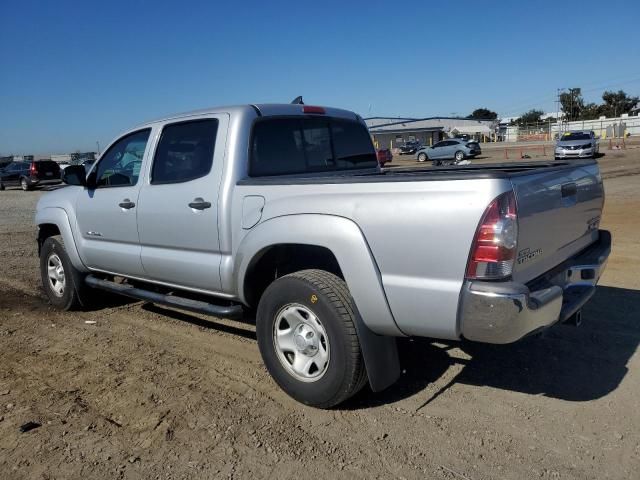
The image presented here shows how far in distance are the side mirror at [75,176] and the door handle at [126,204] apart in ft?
2.40

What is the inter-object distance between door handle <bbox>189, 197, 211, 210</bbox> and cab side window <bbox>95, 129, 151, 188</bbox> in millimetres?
992

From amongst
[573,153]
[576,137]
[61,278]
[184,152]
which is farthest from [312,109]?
[576,137]

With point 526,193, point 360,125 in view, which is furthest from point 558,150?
Answer: point 526,193

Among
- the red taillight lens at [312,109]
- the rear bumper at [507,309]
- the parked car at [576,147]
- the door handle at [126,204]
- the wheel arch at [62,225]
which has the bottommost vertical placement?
the parked car at [576,147]

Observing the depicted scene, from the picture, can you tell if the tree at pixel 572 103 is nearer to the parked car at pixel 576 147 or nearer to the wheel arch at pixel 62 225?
the parked car at pixel 576 147

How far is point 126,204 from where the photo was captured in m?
4.91

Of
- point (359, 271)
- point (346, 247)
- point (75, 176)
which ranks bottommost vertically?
point (359, 271)

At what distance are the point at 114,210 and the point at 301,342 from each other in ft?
8.00

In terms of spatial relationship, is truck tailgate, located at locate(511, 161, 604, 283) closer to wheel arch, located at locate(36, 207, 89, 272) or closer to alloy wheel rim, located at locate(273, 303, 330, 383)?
alloy wheel rim, located at locate(273, 303, 330, 383)

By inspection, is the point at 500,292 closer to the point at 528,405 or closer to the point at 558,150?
the point at 528,405

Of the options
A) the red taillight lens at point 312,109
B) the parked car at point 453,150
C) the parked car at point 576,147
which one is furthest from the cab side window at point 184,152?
the parked car at point 453,150

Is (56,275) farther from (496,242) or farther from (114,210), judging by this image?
(496,242)

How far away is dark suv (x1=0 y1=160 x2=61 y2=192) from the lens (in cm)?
2956

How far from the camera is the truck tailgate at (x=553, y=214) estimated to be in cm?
298
